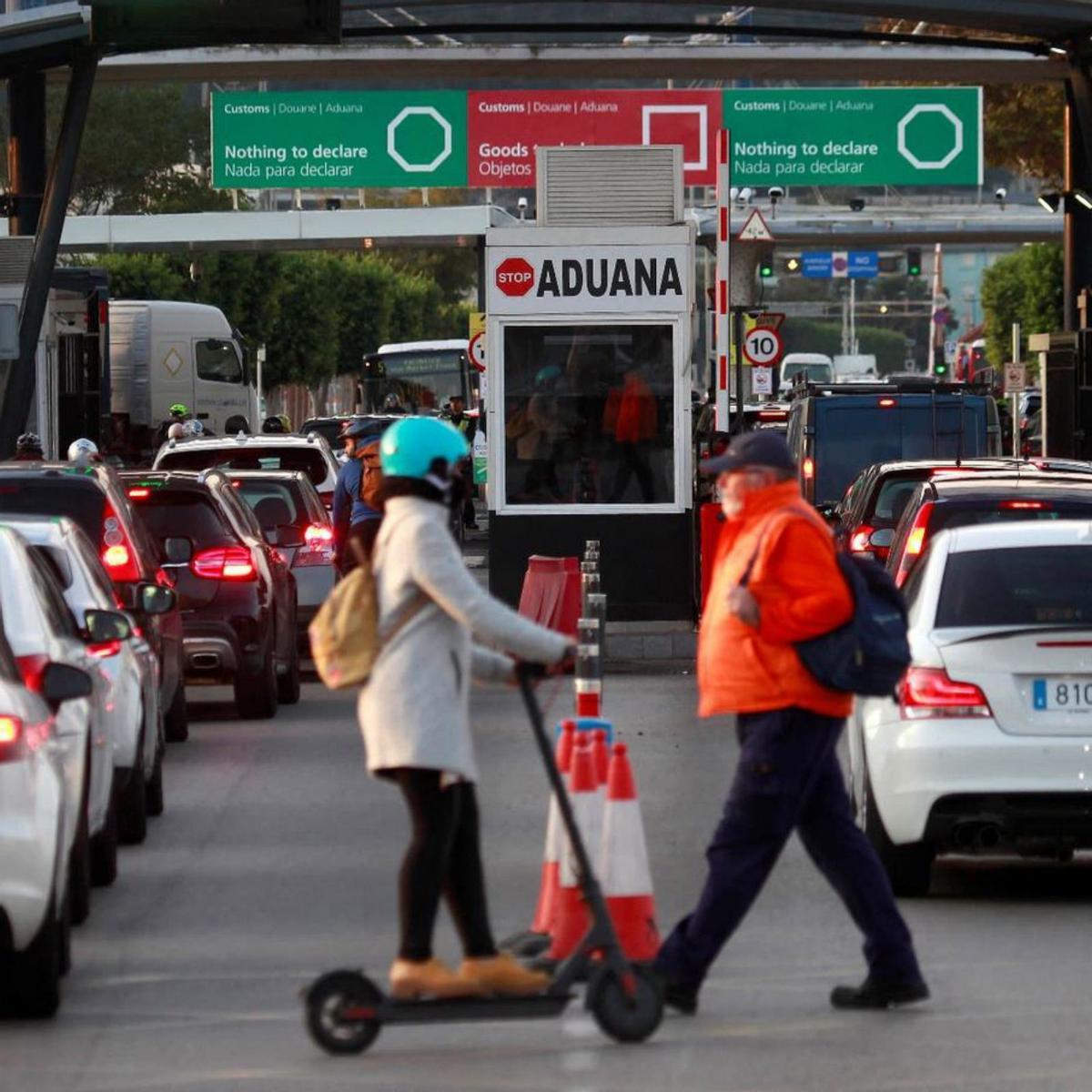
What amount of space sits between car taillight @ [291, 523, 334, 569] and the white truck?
36306 millimetres

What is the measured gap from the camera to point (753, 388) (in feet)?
185

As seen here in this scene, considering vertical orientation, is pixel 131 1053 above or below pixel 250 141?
below

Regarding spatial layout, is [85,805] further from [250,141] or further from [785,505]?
[250,141]

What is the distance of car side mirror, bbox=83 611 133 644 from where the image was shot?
11.5m

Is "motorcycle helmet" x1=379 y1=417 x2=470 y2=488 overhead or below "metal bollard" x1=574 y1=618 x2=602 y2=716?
overhead

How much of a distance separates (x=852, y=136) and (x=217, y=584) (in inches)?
1137

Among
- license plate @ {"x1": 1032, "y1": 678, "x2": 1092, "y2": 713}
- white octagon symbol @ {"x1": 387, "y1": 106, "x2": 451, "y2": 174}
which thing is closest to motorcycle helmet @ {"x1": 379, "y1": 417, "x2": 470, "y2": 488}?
license plate @ {"x1": 1032, "y1": 678, "x2": 1092, "y2": 713}

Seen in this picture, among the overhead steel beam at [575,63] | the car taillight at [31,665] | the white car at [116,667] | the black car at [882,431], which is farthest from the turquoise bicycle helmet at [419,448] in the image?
the overhead steel beam at [575,63]

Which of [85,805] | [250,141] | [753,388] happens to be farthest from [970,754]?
[753,388]

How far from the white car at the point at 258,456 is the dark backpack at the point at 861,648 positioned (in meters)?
15.1

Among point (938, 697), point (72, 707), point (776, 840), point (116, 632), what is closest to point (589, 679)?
point (938, 697)

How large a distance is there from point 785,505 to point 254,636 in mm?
10254

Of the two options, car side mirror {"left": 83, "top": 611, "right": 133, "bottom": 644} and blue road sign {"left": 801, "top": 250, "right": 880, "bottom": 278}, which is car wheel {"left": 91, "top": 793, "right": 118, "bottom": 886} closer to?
car side mirror {"left": 83, "top": 611, "right": 133, "bottom": 644}

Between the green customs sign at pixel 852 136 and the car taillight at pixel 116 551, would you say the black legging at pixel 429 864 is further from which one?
the green customs sign at pixel 852 136
